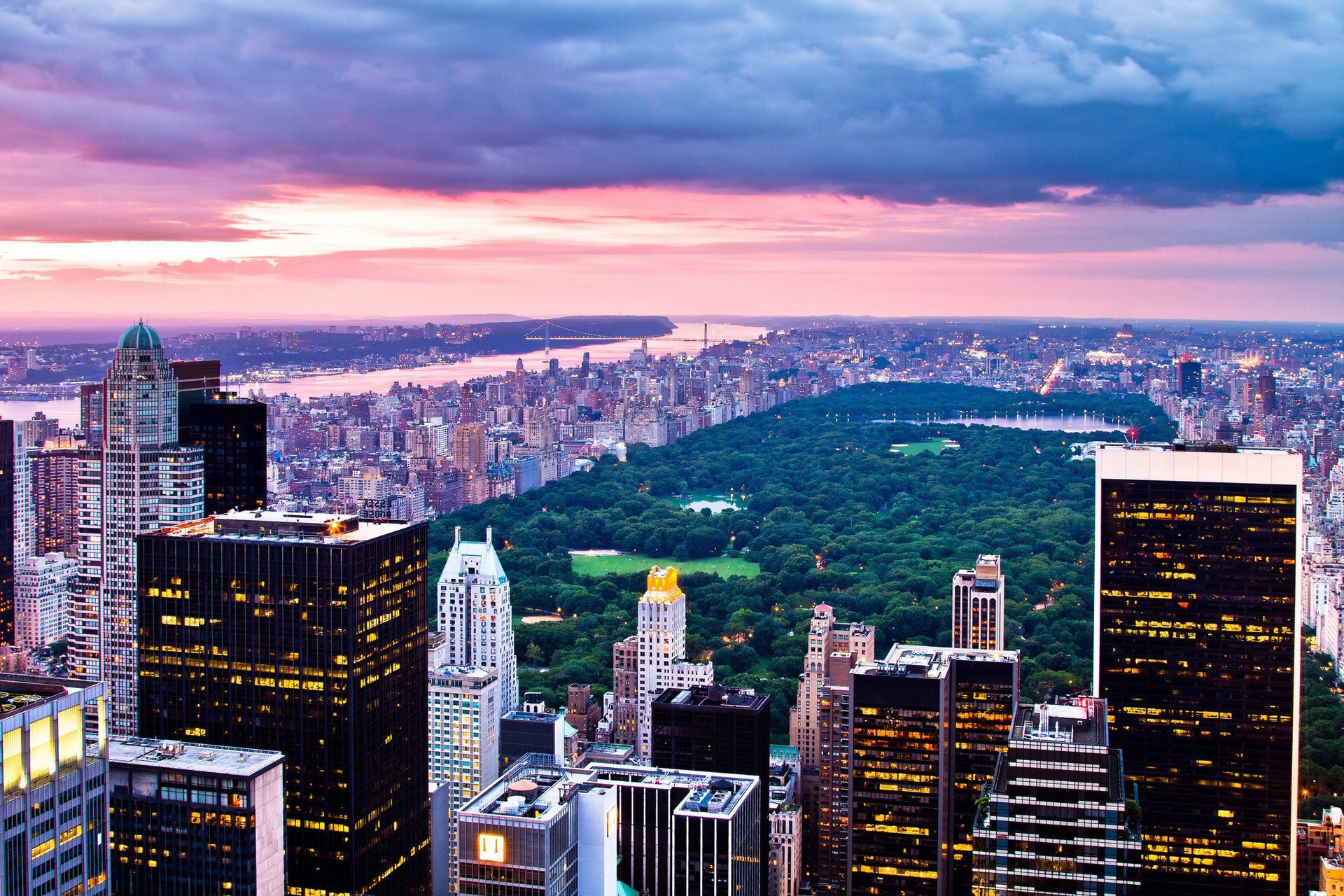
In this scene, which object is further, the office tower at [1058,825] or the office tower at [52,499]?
the office tower at [52,499]

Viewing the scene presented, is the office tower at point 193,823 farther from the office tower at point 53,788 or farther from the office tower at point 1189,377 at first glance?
the office tower at point 1189,377

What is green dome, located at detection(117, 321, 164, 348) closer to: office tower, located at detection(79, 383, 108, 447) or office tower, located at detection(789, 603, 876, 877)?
office tower, located at detection(79, 383, 108, 447)

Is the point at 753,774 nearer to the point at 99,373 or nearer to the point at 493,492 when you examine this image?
the point at 99,373

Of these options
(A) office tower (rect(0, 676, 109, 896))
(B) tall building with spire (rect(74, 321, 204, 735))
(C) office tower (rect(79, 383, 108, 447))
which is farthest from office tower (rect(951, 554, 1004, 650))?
(A) office tower (rect(0, 676, 109, 896))

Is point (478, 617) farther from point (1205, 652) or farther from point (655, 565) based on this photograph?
point (655, 565)

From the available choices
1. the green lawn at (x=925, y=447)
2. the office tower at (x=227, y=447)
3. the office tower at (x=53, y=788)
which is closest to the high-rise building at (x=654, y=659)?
the office tower at (x=227, y=447)

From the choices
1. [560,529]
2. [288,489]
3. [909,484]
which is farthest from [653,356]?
[288,489]
